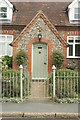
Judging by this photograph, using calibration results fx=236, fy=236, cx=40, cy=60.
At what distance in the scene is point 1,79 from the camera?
35.4 ft

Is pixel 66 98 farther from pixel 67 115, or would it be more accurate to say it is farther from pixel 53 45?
pixel 53 45

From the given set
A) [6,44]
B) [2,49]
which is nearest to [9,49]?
[6,44]

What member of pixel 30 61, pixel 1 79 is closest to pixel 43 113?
pixel 1 79

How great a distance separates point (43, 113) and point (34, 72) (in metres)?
8.78

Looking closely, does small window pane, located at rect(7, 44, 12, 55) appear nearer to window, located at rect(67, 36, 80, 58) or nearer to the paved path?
window, located at rect(67, 36, 80, 58)

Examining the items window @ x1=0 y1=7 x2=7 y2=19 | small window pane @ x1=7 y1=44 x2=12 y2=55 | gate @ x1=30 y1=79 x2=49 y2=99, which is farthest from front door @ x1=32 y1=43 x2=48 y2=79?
gate @ x1=30 y1=79 x2=49 y2=99

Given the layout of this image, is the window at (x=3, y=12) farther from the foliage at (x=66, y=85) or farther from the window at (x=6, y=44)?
the foliage at (x=66, y=85)

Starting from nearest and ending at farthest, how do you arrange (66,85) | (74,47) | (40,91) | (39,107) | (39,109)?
(39,109), (39,107), (66,85), (40,91), (74,47)

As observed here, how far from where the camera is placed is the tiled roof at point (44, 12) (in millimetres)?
18766

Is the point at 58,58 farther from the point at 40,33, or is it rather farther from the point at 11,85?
the point at 11,85

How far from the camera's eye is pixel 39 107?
9.29m

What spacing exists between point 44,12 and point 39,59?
4.93 metres

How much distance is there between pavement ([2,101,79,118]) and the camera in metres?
8.32

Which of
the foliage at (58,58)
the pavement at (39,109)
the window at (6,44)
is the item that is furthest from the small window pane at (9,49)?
the pavement at (39,109)
